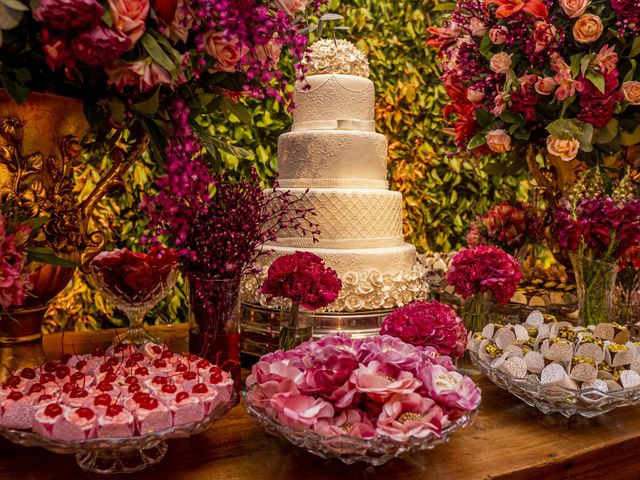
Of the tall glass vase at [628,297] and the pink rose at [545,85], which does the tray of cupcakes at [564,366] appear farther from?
the pink rose at [545,85]

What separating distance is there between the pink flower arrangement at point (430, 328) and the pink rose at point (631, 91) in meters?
0.75

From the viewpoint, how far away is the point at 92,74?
0.88m

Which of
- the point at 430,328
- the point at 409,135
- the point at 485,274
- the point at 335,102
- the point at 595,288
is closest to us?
the point at 430,328

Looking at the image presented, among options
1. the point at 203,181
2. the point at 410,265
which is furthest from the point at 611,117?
the point at 203,181

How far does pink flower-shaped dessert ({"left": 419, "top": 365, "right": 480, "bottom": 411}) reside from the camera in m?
0.76

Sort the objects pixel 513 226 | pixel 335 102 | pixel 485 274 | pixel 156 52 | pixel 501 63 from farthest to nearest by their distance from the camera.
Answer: pixel 513 226
pixel 335 102
pixel 501 63
pixel 485 274
pixel 156 52

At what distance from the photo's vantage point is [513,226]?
171 cm

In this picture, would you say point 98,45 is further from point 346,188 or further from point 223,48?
point 346,188

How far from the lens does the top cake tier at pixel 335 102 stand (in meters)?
1.54

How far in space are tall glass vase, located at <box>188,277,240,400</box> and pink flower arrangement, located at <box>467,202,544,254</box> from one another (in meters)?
0.97

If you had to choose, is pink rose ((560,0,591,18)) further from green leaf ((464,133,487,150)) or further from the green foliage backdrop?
the green foliage backdrop

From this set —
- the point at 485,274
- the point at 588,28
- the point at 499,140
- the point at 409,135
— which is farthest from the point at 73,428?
the point at 409,135

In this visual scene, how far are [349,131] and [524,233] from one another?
0.61 metres

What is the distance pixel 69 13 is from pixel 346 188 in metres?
0.89
